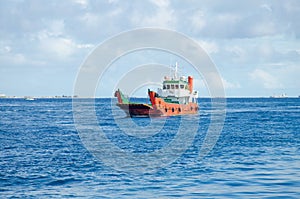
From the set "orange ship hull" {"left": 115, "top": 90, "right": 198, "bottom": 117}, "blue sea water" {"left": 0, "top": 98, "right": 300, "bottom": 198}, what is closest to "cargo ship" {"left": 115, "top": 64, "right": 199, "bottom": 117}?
"orange ship hull" {"left": 115, "top": 90, "right": 198, "bottom": 117}

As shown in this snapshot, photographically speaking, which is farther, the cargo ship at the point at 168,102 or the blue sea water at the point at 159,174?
the cargo ship at the point at 168,102

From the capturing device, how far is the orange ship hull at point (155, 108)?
83000 millimetres

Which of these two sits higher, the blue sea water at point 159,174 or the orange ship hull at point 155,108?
the orange ship hull at point 155,108

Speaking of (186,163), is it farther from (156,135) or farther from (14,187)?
(156,135)

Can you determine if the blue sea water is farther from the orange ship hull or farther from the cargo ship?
the cargo ship

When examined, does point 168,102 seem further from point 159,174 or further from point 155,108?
point 159,174

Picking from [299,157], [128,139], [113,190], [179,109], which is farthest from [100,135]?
[179,109]

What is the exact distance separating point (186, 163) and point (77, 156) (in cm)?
910

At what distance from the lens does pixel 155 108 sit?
273ft

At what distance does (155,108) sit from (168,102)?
19.5ft

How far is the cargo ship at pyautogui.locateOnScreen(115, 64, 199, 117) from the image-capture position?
85062mm

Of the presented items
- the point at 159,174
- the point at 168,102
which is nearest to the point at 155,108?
the point at 168,102

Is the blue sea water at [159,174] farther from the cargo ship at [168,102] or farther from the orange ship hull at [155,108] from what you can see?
the cargo ship at [168,102]

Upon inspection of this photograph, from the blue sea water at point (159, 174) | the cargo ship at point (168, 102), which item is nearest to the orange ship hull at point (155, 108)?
the cargo ship at point (168, 102)
